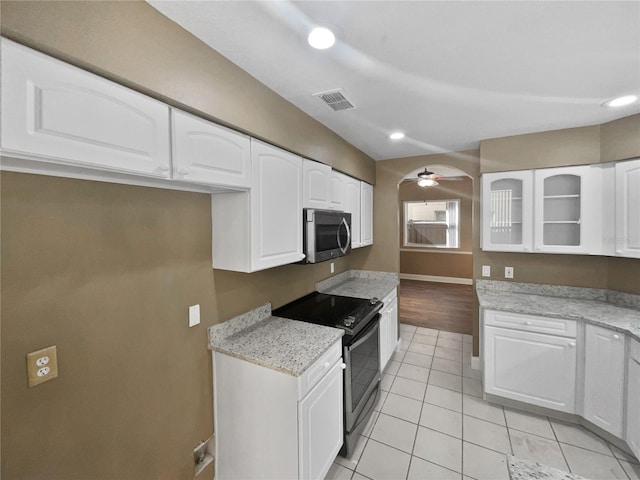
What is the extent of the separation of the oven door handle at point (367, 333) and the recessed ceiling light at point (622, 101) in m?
2.35

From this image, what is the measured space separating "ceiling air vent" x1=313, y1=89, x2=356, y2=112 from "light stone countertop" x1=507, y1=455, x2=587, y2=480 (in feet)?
6.38

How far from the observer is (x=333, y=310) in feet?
7.61

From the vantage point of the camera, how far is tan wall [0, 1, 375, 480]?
97 cm

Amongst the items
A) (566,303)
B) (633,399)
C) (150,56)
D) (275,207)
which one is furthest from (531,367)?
(150,56)

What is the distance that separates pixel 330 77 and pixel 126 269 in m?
1.52

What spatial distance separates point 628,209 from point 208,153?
3.18 m

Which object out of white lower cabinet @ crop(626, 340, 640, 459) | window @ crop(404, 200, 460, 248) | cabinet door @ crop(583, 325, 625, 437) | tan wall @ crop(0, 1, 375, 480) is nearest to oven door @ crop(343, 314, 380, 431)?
tan wall @ crop(0, 1, 375, 480)

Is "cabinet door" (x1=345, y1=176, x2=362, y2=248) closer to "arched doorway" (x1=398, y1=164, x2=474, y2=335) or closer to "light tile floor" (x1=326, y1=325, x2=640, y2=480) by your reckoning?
"light tile floor" (x1=326, y1=325, x2=640, y2=480)

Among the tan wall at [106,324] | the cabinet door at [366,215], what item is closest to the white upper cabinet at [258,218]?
the tan wall at [106,324]

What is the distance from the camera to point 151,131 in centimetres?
113

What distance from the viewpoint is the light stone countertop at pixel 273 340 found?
1.52m

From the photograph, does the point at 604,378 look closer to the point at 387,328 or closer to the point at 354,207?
the point at 387,328

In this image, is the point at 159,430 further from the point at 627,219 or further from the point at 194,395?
the point at 627,219

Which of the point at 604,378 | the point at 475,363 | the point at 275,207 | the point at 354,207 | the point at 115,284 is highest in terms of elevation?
the point at 354,207
